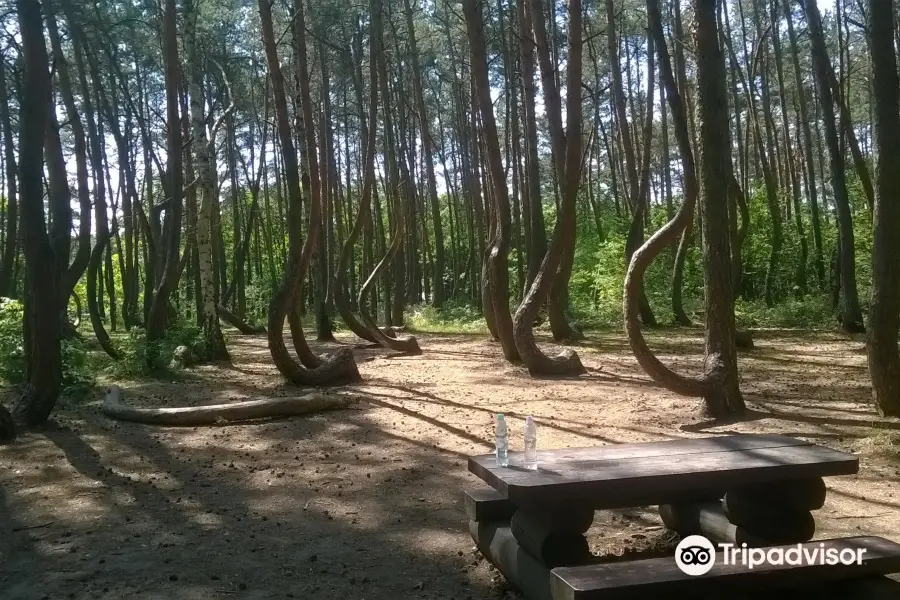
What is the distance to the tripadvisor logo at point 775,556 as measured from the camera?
130 inches

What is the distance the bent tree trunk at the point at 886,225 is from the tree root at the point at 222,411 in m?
6.09

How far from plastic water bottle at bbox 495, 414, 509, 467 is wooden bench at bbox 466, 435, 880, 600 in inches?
Result: 1.8

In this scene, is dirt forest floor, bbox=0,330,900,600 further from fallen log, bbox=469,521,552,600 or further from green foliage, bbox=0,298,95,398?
green foliage, bbox=0,298,95,398

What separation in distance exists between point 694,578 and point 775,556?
55cm

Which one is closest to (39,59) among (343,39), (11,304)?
(11,304)

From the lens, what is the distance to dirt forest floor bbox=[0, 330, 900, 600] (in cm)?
426

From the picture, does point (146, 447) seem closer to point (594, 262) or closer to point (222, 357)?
point (222, 357)

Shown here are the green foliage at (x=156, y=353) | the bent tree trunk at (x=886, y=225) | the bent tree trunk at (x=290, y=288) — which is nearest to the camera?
the bent tree trunk at (x=886, y=225)

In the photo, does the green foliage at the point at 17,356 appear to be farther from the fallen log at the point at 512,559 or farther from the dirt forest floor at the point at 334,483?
the fallen log at the point at 512,559

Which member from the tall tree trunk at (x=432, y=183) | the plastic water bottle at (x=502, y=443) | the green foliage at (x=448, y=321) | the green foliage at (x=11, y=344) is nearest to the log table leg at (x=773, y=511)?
the plastic water bottle at (x=502, y=443)

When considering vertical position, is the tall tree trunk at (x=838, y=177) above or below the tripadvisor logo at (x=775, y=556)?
above

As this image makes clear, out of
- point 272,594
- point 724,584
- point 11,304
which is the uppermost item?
point 11,304

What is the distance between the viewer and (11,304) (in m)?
11.9

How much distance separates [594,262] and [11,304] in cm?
2007
